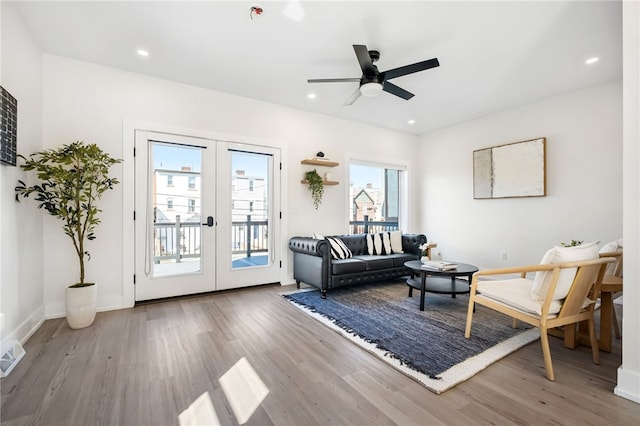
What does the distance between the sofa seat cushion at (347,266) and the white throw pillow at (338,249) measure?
0.44ft

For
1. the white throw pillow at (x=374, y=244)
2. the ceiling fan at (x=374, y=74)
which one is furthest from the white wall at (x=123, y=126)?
the ceiling fan at (x=374, y=74)

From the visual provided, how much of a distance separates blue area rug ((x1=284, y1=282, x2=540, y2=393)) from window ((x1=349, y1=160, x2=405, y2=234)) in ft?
6.87

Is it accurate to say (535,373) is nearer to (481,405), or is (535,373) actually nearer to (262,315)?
(481,405)

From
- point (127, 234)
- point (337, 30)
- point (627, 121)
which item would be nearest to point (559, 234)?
point (627, 121)

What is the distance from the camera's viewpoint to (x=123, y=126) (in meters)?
3.35

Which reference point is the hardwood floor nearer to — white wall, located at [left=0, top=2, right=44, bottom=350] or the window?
white wall, located at [left=0, top=2, right=44, bottom=350]

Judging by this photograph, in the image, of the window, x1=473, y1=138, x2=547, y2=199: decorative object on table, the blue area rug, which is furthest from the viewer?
the window

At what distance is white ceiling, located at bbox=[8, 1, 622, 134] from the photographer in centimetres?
239

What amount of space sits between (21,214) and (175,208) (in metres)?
1.41

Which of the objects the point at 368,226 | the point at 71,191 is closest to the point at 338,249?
the point at 368,226

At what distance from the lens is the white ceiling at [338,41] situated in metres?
2.39

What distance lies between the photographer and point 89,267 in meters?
3.17

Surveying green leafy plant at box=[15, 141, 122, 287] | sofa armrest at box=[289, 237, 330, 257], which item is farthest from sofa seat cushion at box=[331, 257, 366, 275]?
green leafy plant at box=[15, 141, 122, 287]

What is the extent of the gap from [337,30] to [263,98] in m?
1.88
